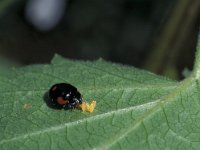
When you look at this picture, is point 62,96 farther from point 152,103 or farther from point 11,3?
point 11,3

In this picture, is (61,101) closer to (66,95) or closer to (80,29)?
(66,95)

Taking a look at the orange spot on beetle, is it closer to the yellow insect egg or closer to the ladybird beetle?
the ladybird beetle

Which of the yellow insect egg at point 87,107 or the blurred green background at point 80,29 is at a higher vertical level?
the yellow insect egg at point 87,107

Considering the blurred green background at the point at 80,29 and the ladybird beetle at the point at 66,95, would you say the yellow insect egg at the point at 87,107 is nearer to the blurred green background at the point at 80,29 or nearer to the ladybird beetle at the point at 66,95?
the ladybird beetle at the point at 66,95

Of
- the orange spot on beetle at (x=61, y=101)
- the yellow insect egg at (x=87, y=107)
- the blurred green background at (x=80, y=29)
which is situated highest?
the yellow insect egg at (x=87, y=107)

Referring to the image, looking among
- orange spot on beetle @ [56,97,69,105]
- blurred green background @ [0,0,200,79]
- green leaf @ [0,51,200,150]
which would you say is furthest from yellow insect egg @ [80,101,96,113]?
blurred green background @ [0,0,200,79]

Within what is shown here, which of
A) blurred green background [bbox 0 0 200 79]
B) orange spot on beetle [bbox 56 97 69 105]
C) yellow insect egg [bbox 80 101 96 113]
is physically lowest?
blurred green background [bbox 0 0 200 79]

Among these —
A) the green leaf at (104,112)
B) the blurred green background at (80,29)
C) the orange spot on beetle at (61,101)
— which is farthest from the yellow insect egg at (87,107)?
the blurred green background at (80,29)
